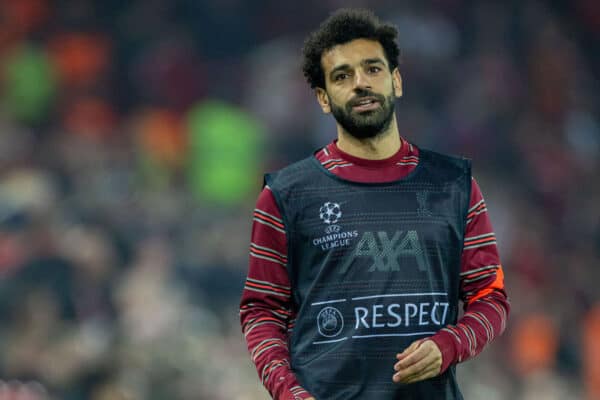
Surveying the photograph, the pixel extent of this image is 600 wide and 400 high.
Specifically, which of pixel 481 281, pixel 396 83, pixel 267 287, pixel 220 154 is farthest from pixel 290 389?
pixel 220 154

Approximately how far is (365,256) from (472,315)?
28cm

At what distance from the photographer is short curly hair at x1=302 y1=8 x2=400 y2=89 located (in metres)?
2.52

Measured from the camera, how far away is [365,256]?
93.0 inches

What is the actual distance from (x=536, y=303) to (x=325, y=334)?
14.4 ft

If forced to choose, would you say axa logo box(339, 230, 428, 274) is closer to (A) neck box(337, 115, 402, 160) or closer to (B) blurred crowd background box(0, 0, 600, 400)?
(A) neck box(337, 115, 402, 160)

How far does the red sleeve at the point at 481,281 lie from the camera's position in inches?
93.1

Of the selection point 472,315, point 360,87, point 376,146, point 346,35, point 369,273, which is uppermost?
point 346,35

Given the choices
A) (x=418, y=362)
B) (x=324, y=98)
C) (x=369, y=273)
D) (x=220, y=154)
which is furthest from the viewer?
(x=220, y=154)

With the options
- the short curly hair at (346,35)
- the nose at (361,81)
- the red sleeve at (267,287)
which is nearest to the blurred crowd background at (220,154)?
the red sleeve at (267,287)

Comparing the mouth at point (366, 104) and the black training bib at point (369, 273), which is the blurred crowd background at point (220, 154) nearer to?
the black training bib at point (369, 273)

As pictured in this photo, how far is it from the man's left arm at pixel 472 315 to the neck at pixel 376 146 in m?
0.22

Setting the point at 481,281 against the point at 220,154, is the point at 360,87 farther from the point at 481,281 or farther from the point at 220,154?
the point at 220,154

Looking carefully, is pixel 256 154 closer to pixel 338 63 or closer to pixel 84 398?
pixel 84 398

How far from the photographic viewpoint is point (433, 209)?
2.42 m
